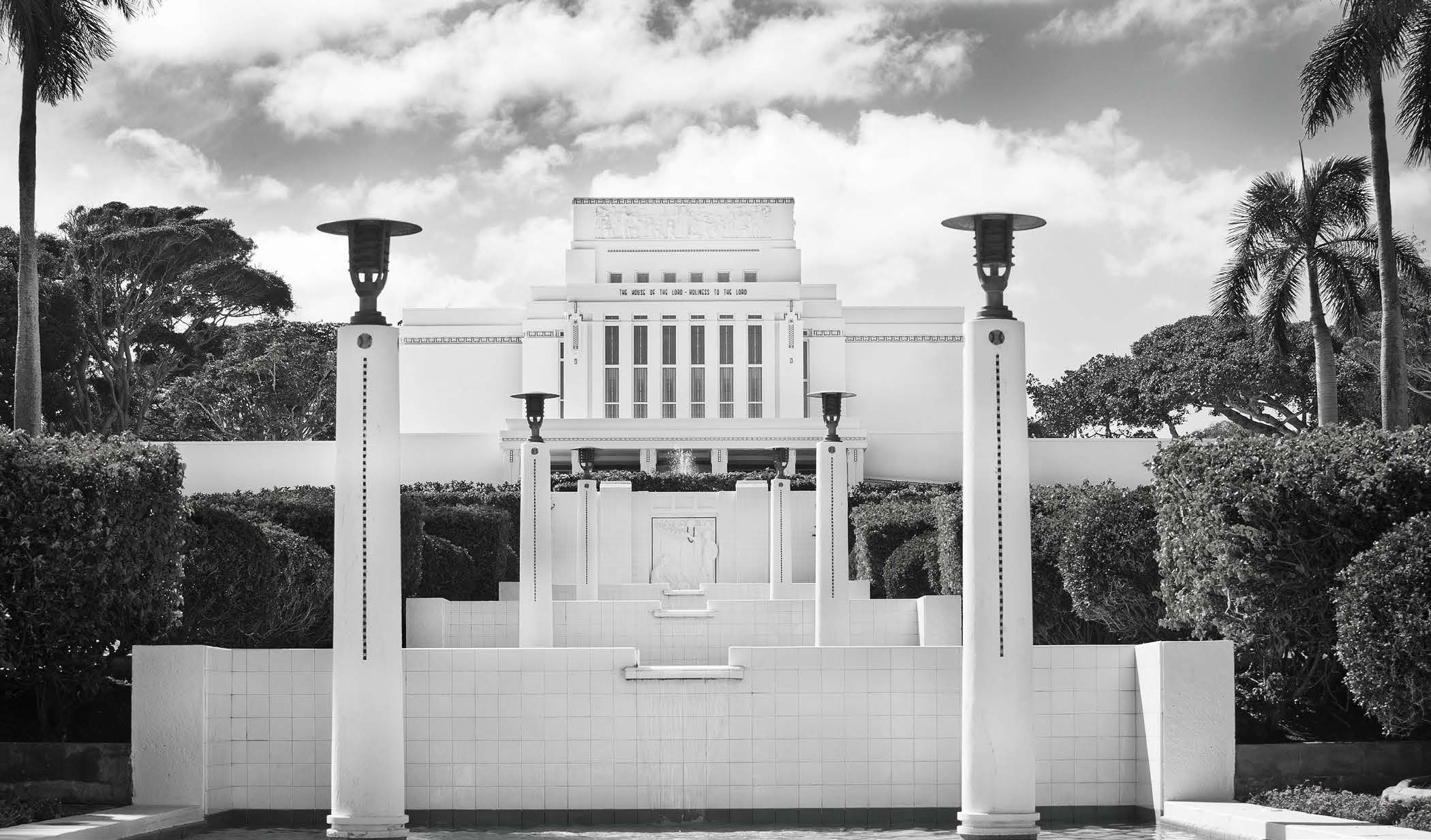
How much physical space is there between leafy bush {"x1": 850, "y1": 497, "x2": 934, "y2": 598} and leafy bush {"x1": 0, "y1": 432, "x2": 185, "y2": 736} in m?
13.1

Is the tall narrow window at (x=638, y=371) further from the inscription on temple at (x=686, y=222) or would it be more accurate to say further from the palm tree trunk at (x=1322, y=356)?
the palm tree trunk at (x=1322, y=356)

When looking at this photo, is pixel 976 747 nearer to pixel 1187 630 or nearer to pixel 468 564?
pixel 1187 630

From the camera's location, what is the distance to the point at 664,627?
19.9 m

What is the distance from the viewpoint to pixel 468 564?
24.2 meters

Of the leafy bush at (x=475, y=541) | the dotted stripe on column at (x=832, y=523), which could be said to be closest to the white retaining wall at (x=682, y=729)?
the dotted stripe on column at (x=832, y=523)

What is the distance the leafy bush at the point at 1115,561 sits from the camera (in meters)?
16.0

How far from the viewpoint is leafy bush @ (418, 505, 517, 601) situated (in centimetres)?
2430

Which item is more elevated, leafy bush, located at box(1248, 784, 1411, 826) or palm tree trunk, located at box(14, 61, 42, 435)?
palm tree trunk, located at box(14, 61, 42, 435)

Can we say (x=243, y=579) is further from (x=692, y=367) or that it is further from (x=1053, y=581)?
(x=692, y=367)

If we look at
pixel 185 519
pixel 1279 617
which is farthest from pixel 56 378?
pixel 1279 617

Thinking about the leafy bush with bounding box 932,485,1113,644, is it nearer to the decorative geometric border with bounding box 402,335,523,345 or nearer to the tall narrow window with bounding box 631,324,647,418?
the tall narrow window with bounding box 631,324,647,418

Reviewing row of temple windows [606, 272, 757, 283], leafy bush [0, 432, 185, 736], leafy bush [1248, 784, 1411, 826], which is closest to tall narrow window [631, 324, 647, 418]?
row of temple windows [606, 272, 757, 283]

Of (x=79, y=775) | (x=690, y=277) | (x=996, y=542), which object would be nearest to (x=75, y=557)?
(x=79, y=775)

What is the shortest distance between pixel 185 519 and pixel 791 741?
250 inches
